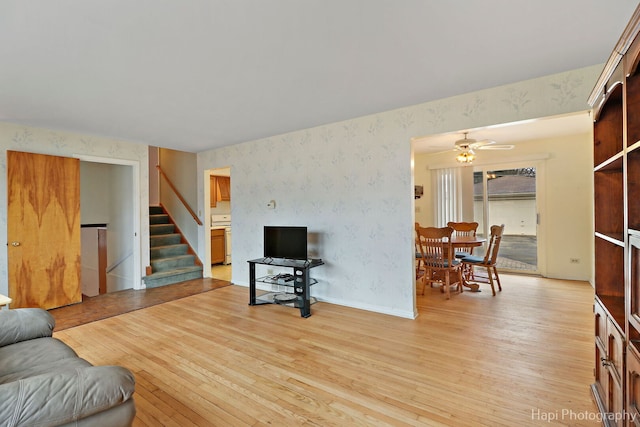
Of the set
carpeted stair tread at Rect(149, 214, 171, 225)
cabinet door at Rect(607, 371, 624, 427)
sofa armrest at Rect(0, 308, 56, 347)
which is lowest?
cabinet door at Rect(607, 371, 624, 427)

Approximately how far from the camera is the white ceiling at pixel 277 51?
1.71 m

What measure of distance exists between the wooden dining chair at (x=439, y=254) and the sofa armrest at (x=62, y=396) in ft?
12.5

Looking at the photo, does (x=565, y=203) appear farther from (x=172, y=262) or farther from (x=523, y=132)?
(x=172, y=262)

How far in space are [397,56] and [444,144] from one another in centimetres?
369

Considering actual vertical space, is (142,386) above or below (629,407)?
below

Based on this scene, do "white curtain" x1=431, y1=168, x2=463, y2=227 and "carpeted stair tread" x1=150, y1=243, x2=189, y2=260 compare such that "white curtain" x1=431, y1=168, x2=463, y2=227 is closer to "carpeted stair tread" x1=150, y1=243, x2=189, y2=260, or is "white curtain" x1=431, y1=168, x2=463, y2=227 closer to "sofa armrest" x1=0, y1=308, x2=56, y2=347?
"carpeted stair tread" x1=150, y1=243, x2=189, y2=260

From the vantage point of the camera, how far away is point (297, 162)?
4.34m

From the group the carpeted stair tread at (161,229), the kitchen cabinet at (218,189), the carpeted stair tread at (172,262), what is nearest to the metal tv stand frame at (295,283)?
the carpeted stair tread at (172,262)

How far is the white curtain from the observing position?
6.29 m

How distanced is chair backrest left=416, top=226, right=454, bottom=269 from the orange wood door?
193 inches

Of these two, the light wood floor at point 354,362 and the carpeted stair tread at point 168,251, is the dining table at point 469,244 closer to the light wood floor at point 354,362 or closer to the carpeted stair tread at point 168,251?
the light wood floor at point 354,362

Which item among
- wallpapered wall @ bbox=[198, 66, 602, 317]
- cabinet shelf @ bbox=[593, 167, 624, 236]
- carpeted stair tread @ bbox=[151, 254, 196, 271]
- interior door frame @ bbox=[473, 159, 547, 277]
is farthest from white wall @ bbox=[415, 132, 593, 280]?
carpeted stair tread @ bbox=[151, 254, 196, 271]

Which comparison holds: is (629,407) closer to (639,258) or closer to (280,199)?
(639,258)

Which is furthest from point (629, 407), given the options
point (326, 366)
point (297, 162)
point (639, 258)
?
point (297, 162)
